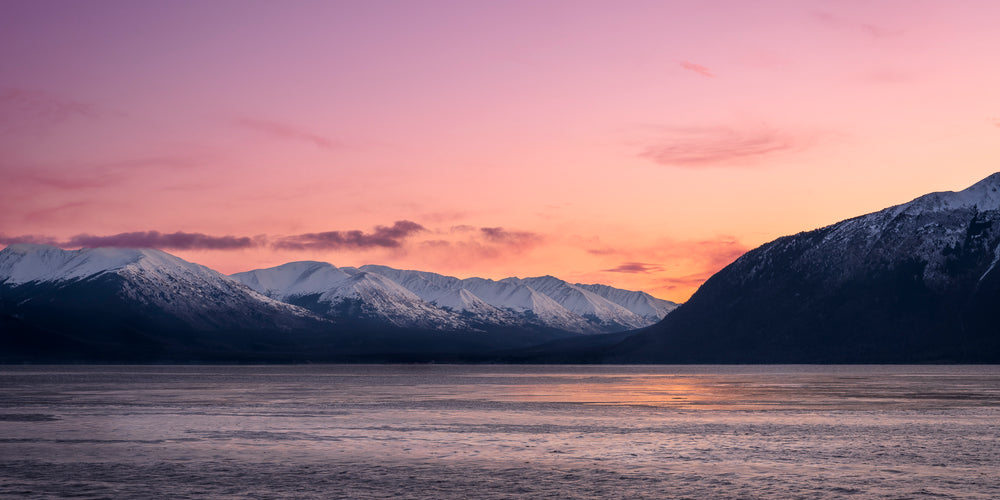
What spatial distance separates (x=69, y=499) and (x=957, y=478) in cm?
3254

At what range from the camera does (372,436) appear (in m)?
54.8

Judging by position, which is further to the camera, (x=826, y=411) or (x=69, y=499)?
(x=826, y=411)

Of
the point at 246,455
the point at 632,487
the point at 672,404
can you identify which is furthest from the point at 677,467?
the point at 672,404

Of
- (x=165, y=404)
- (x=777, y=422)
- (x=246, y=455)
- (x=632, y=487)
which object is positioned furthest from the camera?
(x=165, y=404)

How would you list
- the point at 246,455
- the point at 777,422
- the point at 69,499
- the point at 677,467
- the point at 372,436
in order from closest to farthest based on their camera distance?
the point at 69,499 < the point at 677,467 < the point at 246,455 < the point at 372,436 < the point at 777,422

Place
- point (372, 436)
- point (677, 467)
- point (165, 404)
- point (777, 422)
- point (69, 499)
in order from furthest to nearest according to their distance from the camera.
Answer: point (165, 404), point (777, 422), point (372, 436), point (677, 467), point (69, 499)

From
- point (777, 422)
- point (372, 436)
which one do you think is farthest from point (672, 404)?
point (372, 436)

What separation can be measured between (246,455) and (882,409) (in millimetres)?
53616

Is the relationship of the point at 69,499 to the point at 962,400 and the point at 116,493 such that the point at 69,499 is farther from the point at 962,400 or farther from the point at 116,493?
the point at 962,400

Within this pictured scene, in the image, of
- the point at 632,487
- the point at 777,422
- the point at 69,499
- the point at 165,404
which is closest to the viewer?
the point at 69,499

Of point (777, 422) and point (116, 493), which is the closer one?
point (116, 493)

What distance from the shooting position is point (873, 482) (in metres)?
36.4

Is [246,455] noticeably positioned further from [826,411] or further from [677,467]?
[826,411]

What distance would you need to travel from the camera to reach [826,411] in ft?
248
